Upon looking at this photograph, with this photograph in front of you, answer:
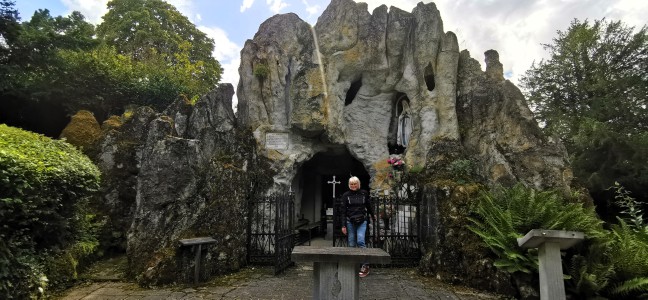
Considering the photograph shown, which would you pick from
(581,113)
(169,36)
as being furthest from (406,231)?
(169,36)

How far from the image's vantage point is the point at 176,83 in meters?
14.5

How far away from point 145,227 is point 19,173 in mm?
2237

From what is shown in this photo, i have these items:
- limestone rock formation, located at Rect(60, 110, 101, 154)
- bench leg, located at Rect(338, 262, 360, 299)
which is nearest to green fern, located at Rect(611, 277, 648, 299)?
bench leg, located at Rect(338, 262, 360, 299)

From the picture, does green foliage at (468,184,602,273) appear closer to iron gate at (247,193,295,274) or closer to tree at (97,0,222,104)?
iron gate at (247,193,295,274)

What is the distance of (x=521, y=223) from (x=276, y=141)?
21.8ft

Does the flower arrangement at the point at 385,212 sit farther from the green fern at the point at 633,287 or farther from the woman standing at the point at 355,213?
the green fern at the point at 633,287

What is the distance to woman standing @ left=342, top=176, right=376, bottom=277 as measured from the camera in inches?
259

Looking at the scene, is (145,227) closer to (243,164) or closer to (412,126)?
(243,164)

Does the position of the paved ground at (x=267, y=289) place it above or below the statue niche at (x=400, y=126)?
below

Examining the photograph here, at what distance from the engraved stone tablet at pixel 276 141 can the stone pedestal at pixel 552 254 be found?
725 centimetres

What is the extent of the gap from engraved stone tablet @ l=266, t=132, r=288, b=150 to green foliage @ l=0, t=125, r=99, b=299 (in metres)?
4.57

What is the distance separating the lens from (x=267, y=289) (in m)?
5.96

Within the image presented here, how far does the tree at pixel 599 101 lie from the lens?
1123 centimetres

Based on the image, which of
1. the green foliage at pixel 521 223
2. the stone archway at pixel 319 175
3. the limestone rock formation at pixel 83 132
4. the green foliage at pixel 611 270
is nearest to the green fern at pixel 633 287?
the green foliage at pixel 611 270
